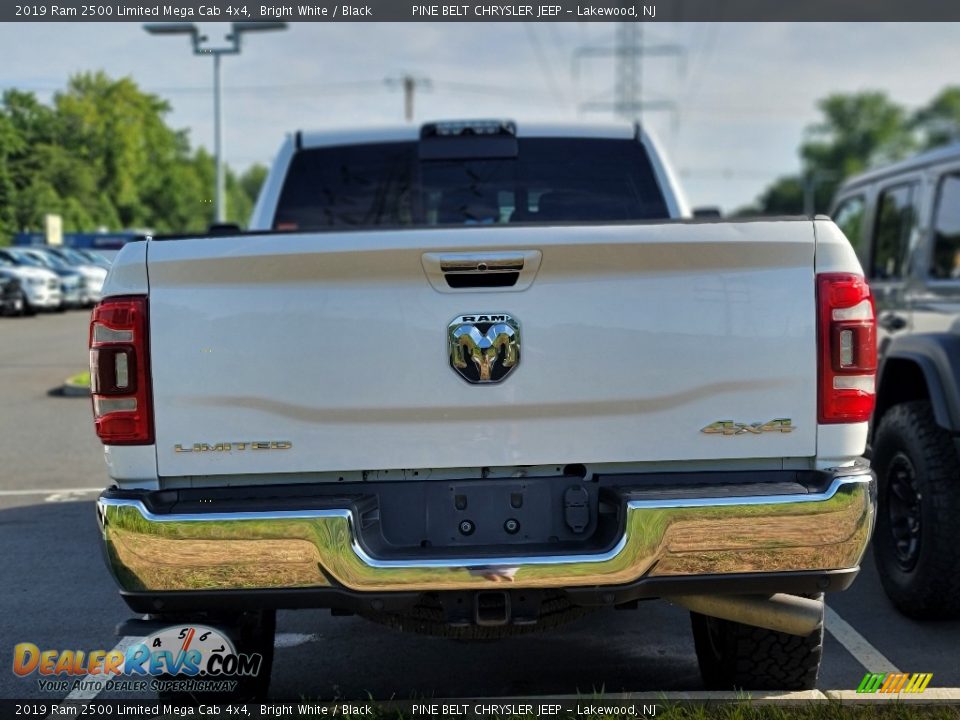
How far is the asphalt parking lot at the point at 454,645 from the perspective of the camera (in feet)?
14.2

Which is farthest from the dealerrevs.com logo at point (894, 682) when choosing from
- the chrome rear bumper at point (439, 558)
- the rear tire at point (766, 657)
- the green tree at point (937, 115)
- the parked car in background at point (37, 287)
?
the green tree at point (937, 115)

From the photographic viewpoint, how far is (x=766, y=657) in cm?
384

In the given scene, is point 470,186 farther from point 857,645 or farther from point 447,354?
point 857,645

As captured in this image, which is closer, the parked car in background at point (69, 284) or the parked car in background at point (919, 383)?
the parked car in background at point (919, 383)

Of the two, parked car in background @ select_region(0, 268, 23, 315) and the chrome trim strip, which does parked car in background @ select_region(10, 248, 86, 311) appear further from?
the chrome trim strip

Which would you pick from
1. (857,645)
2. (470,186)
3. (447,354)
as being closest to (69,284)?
(470,186)

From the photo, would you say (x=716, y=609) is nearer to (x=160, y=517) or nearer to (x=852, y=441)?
(x=852, y=441)

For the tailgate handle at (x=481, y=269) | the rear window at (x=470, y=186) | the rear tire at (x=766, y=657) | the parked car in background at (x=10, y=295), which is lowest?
the rear tire at (x=766, y=657)

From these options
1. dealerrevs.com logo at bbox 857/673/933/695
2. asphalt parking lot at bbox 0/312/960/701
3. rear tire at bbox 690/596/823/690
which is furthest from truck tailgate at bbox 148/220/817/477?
dealerrevs.com logo at bbox 857/673/933/695

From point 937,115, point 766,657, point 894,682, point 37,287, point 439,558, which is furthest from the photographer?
point 937,115

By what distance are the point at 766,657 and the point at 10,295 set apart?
83.9ft

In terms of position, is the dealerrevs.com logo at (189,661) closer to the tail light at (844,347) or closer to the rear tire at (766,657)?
the rear tire at (766,657)

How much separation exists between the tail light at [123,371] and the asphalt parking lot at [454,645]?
145 centimetres

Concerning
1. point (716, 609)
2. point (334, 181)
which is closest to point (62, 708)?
point (716, 609)
